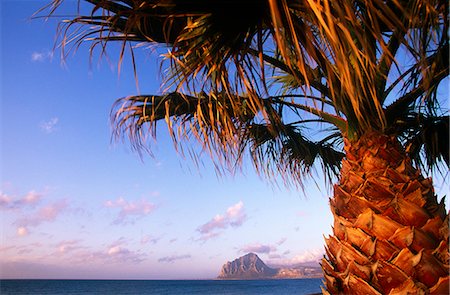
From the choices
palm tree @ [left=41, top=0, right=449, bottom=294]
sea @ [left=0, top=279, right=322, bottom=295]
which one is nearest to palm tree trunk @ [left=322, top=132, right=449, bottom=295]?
palm tree @ [left=41, top=0, right=449, bottom=294]

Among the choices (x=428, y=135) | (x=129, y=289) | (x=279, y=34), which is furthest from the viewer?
(x=129, y=289)

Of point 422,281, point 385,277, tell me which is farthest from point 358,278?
point 422,281

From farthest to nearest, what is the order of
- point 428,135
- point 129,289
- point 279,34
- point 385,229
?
1. point 129,289
2. point 428,135
3. point 385,229
4. point 279,34

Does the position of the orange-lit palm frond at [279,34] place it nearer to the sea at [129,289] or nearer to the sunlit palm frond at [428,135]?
the sunlit palm frond at [428,135]

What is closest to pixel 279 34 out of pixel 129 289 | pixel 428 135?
pixel 428 135

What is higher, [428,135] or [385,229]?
[428,135]

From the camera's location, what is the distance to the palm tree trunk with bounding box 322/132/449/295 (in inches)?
125

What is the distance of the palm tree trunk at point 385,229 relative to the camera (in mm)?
Result: 3174

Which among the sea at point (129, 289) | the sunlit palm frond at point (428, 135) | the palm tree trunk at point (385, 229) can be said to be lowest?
the sea at point (129, 289)

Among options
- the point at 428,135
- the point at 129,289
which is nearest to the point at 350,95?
the point at 428,135

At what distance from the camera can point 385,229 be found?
333 centimetres

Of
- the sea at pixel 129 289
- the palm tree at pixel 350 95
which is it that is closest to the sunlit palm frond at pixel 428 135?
the palm tree at pixel 350 95

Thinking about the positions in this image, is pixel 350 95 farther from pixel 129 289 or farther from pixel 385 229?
pixel 129 289

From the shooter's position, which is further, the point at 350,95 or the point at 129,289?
the point at 129,289
